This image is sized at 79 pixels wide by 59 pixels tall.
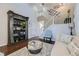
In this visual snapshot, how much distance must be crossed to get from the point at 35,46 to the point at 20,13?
49 centimetres

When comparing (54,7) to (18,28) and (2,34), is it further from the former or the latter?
(2,34)

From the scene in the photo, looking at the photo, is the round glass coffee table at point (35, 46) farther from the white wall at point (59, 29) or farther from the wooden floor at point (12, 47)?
the white wall at point (59, 29)

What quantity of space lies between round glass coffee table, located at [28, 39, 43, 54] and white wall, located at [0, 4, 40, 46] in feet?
0.33

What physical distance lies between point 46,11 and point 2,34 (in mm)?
664

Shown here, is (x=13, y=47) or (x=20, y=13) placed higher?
(x=20, y=13)

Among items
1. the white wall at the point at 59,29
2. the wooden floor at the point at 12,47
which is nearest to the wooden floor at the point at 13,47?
the wooden floor at the point at 12,47

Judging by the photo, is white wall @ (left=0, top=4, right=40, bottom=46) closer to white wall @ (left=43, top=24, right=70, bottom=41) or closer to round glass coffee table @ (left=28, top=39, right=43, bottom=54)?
round glass coffee table @ (left=28, top=39, right=43, bottom=54)

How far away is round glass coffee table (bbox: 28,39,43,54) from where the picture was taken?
1716 millimetres

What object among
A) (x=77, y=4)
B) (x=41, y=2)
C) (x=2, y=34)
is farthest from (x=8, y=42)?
(x=77, y=4)

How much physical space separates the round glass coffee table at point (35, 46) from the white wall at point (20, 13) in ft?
0.33

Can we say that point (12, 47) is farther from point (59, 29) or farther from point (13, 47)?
point (59, 29)

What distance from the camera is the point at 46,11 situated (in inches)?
66.4

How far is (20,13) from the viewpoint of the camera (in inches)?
65.7

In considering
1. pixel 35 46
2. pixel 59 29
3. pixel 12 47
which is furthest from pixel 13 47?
pixel 59 29
